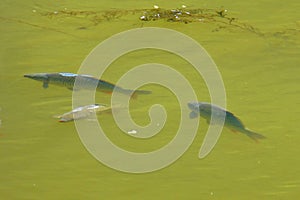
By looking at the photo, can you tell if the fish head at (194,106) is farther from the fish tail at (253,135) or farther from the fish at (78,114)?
the fish at (78,114)

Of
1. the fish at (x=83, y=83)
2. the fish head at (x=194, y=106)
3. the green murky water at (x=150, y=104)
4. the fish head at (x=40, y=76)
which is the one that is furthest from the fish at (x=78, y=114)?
the fish head at (x=194, y=106)

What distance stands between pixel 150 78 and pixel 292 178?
1.33 m

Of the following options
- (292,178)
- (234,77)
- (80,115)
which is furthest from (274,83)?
(80,115)

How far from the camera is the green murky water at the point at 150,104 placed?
327 centimetres

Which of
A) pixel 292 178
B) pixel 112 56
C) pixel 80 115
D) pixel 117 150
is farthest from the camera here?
pixel 112 56

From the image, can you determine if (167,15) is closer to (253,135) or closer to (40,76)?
(40,76)

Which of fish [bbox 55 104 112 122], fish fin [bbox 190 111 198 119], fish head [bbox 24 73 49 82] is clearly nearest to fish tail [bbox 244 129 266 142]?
fish fin [bbox 190 111 198 119]

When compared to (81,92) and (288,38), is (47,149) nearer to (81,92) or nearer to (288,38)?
(81,92)

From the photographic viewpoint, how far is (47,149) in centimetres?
354

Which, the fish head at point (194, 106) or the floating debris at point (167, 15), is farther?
the floating debris at point (167, 15)

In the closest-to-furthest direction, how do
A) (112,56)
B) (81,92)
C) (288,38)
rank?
1. (81,92)
2. (112,56)
3. (288,38)

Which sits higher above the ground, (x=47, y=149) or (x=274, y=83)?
(x=274, y=83)

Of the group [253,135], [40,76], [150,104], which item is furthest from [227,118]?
[40,76]

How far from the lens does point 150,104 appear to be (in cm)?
395
